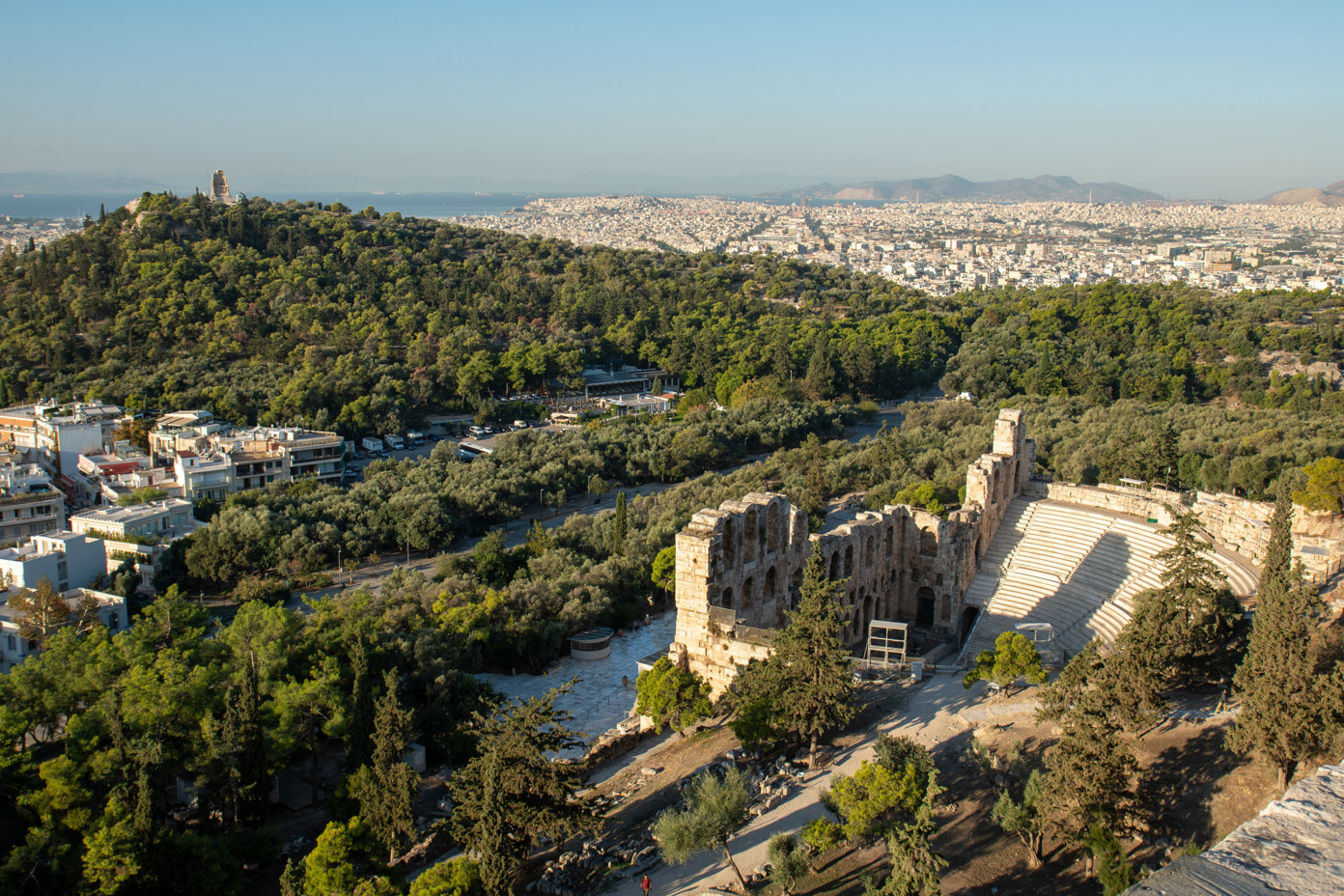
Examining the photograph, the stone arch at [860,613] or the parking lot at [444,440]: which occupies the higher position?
the stone arch at [860,613]

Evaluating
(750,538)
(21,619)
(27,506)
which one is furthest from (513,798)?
(27,506)

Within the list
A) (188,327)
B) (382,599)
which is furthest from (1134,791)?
(188,327)

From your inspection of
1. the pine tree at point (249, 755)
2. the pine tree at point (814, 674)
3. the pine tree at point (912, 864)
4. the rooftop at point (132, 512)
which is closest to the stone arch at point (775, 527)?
the pine tree at point (814, 674)

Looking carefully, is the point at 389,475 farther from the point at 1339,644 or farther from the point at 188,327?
the point at 1339,644

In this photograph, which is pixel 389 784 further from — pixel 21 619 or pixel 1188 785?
pixel 21 619

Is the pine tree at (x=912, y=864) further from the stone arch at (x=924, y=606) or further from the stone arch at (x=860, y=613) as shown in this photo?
the stone arch at (x=924, y=606)
